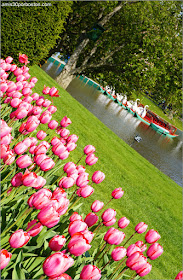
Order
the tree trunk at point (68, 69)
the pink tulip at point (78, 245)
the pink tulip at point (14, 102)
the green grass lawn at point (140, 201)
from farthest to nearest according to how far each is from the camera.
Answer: the tree trunk at point (68, 69) < the green grass lawn at point (140, 201) < the pink tulip at point (14, 102) < the pink tulip at point (78, 245)

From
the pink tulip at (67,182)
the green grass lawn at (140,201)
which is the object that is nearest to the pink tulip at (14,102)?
the pink tulip at (67,182)

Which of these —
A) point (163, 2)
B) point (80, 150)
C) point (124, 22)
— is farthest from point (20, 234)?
point (163, 2)

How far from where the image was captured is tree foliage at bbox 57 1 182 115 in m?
13.9

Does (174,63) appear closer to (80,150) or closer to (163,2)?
(163,2)

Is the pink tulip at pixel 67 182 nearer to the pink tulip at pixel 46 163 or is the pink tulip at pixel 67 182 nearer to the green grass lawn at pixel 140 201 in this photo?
the pink tulip at pixel 46 163

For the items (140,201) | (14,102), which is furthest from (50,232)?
(140,201)

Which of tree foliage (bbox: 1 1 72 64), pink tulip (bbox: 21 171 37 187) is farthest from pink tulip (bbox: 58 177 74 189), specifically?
tree foliage (bbox: 1 1 72 64)

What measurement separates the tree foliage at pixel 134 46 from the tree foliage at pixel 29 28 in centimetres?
705

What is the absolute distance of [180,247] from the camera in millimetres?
6441

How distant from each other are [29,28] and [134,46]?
927 centimetres

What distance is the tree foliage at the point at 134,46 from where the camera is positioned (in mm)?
13883

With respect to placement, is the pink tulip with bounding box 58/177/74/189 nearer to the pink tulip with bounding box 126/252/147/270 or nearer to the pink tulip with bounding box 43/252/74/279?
the pink tulip with bounding box 126/252/147/270

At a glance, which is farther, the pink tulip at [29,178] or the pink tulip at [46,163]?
the pink tulip at [46,163]

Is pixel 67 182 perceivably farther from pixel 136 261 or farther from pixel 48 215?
pixel 136 261
